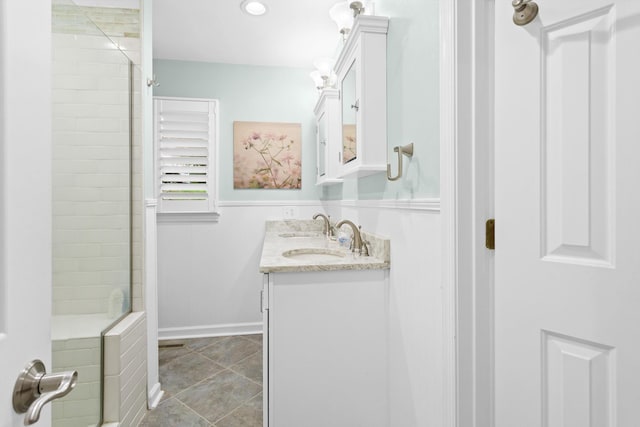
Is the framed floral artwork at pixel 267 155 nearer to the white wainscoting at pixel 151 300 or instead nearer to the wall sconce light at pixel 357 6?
the white wainscoting at pixel 151 300

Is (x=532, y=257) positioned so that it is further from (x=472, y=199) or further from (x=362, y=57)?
(x=362, y=57)

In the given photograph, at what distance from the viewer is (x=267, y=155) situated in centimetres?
321

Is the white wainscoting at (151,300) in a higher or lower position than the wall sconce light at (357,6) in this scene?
lower

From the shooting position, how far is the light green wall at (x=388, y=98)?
1.22 metres

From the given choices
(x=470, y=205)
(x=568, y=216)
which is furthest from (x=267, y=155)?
(x=568, y=216)

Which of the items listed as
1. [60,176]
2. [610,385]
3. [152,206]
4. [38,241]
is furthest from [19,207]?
[152,206]

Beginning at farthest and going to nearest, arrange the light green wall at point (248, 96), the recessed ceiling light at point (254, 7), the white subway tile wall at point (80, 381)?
1. the light green wall at point (248, 96)
2. the recessed ceiling light at point (254, 7)
3. the white subway tile wall at point (80, 381)

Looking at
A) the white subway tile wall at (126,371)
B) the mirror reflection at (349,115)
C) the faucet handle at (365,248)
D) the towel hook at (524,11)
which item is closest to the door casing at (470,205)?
the towel hook at (524,11)

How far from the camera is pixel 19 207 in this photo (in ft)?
1.51

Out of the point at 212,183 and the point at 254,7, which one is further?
the point at 212,183

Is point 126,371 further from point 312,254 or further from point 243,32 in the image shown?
point 243,32

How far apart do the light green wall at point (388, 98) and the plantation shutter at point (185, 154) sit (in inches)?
5.2

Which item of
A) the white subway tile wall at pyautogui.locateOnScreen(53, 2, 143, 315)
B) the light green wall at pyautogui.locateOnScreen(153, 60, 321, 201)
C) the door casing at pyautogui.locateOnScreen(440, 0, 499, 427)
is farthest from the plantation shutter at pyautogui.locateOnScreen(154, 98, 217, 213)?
the door casing at pyautogui.locateOnScreen(440, 0, 499, 427)

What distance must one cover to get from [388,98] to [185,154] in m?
2.13
